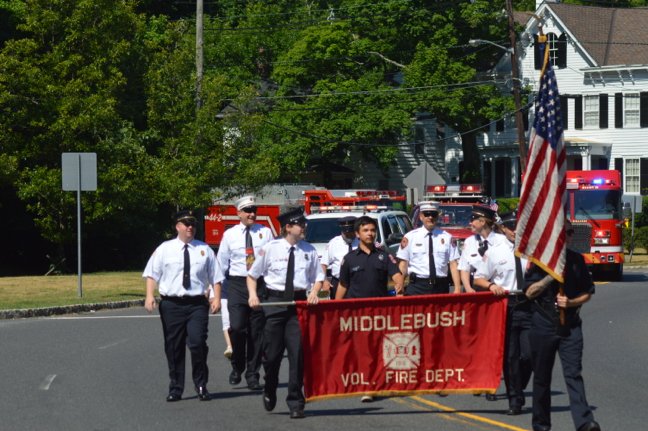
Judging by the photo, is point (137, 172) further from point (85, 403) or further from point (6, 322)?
point (85, 403)

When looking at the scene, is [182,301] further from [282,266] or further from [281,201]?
[281,201]

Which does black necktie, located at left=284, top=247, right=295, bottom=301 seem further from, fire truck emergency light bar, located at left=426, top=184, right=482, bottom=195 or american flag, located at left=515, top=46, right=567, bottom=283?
fire truck emergency light bar, located at left=426, top=184, right=482, bottom=195

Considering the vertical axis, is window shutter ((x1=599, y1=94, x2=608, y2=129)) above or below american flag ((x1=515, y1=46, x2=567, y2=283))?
above

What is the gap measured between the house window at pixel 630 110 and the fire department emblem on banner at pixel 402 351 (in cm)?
5172

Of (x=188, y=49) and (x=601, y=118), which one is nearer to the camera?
(x=188, y=49)

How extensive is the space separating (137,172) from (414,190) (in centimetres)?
910

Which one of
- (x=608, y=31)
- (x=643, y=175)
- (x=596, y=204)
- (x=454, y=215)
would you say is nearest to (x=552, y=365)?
(x=454, y=215)

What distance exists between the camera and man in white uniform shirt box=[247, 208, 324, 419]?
36.0 feet

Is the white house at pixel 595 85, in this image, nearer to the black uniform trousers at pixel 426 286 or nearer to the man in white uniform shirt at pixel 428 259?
the man in white uniform shirt at pixel 428 259

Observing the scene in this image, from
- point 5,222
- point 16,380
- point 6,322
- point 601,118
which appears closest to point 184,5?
point 601,118

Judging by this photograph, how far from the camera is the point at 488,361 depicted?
36.5 ft

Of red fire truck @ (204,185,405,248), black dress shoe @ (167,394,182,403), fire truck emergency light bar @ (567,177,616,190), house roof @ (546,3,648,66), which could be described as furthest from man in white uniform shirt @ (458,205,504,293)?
house roof @ (546,3,648,66)

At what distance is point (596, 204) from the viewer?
34281 mm

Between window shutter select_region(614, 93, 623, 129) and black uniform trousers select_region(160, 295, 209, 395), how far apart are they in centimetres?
5143
